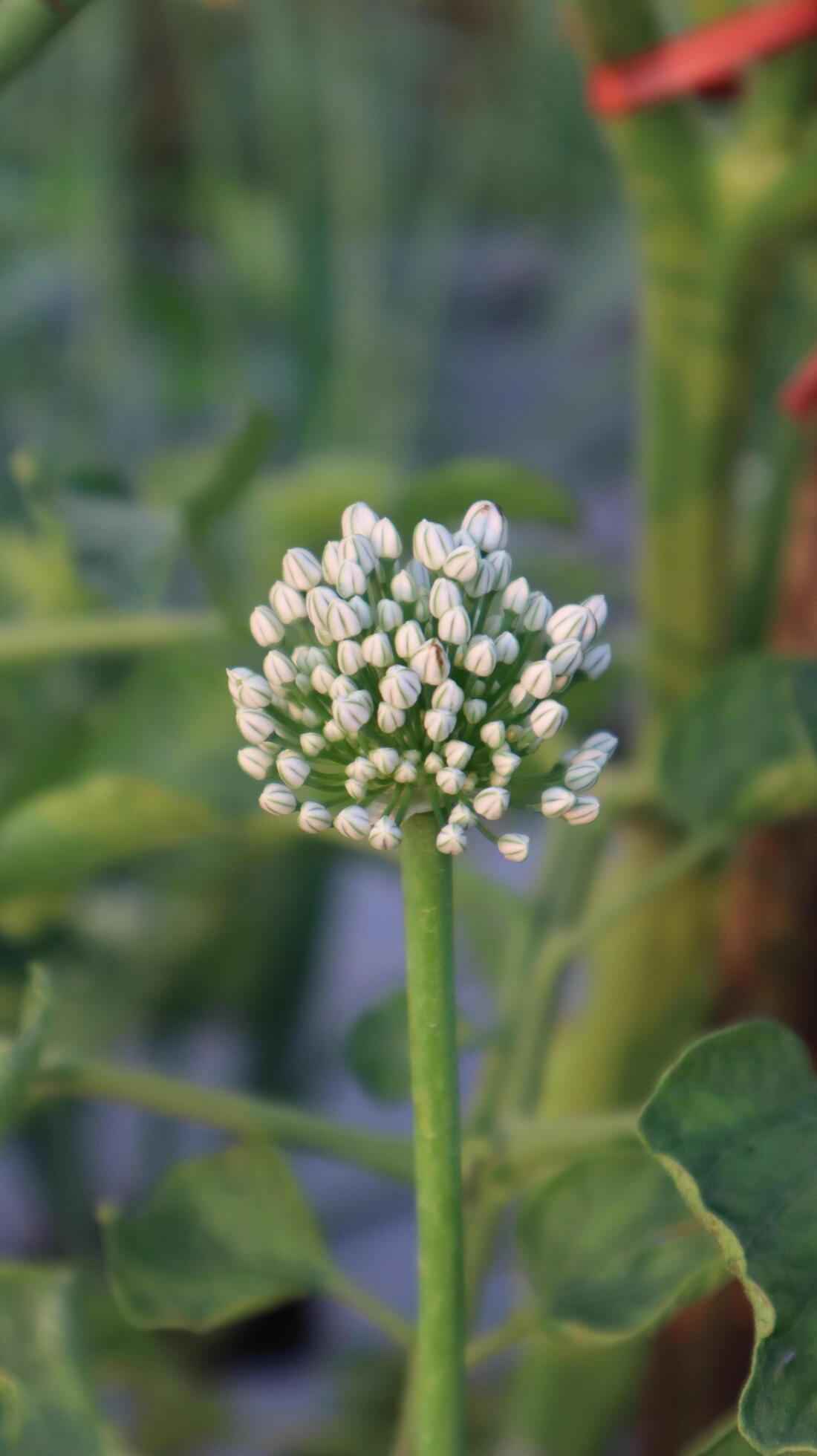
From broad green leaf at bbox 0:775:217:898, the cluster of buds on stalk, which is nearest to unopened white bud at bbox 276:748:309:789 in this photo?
the cluster of buds on stalk

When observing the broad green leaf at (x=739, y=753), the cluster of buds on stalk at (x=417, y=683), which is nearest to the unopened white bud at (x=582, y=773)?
the cluster of buds on stalk at (x=417, y=683)

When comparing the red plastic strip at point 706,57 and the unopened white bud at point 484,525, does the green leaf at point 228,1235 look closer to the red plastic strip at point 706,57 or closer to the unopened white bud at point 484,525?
the unopened white bud at point 484,525

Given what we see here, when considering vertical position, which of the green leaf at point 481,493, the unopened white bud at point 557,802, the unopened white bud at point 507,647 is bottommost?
the unopened white bud at point 557,802

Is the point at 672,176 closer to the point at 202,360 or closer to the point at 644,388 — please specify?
the point at 644,388

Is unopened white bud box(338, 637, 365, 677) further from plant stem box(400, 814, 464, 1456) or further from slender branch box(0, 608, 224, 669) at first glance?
slender branch box(0, 608, 224, 669)

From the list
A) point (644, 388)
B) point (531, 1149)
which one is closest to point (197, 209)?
point (644, 388)

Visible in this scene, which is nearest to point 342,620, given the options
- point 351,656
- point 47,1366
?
point 351,656

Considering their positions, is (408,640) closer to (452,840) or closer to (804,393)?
(452,840)

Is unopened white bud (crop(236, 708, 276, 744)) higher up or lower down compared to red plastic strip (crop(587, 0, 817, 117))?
lower down
